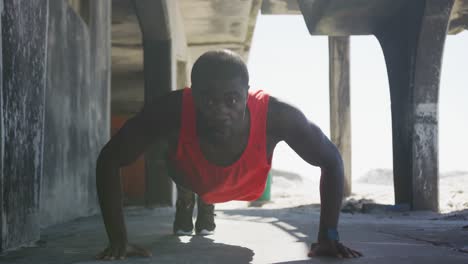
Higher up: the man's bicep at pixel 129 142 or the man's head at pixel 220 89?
the man's head at pixel 220 89

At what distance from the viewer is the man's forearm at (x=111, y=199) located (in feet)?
8.35

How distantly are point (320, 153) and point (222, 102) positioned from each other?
0.57 metres

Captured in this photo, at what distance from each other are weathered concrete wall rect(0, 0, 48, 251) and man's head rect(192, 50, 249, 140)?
0.93m

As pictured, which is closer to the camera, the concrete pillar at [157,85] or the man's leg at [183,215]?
the man's leg at [183,215]

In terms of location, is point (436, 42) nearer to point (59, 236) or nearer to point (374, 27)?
point (374, 27)

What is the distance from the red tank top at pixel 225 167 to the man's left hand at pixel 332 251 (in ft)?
1.83

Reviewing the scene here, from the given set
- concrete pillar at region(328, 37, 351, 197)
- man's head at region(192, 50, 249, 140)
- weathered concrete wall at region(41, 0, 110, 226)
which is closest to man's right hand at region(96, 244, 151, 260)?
man's head at region(192, 50, 249, 140)

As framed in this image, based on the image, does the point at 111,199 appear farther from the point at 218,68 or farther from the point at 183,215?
the point at 183,215

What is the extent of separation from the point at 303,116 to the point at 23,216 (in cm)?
159

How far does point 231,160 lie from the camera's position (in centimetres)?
287

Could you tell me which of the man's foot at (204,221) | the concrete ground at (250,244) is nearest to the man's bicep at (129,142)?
the concrete ground at (250,244)

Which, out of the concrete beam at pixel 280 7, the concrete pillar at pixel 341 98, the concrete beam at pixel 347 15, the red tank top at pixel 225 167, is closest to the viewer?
the red tank top at pixel 225 167

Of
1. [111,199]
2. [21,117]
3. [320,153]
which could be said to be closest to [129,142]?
[111,199]

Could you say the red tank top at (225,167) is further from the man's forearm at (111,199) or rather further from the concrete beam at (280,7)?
the concrete beam at (280,7)
